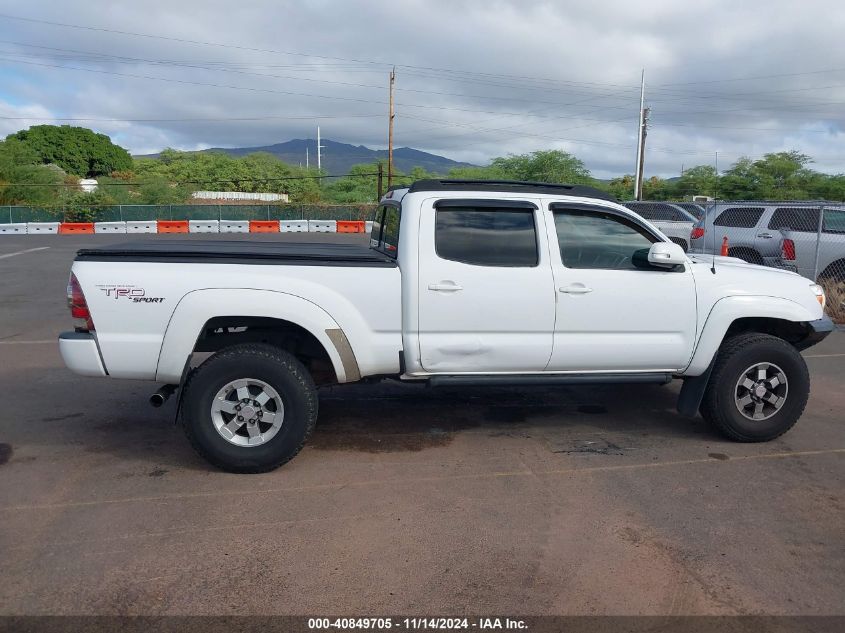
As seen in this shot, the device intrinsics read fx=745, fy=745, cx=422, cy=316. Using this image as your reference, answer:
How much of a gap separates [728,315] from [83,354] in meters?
4.61

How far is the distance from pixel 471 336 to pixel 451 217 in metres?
0.88

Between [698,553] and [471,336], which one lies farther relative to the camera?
[471,336]

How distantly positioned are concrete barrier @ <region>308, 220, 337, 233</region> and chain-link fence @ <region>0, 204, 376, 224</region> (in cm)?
505

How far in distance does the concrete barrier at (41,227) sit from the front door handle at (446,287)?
1403 inches

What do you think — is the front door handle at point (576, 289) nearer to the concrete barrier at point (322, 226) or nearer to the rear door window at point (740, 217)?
the rear door window at point (740, 217)

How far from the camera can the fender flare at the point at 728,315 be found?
5.61 m

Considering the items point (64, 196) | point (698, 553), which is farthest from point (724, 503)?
point (64, 196)

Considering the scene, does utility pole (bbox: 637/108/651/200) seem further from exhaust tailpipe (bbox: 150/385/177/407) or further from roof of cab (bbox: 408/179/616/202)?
exhaust tailpipe (bbox: 150/385/177/407)

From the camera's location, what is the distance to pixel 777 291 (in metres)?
5.73

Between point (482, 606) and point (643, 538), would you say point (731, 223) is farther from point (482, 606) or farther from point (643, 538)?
point (482, 606)

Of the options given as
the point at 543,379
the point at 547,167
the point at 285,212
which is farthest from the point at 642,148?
the point at 543,379

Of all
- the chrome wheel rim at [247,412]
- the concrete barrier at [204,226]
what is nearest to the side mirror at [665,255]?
the chrome wheel rim at [247,412]

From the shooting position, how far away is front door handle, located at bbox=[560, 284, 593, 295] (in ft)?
17.5

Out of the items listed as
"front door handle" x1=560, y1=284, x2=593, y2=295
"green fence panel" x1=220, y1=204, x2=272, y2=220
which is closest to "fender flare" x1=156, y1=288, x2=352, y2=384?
"front door handle" x1=560, y1=284, x2=593, y2=295
